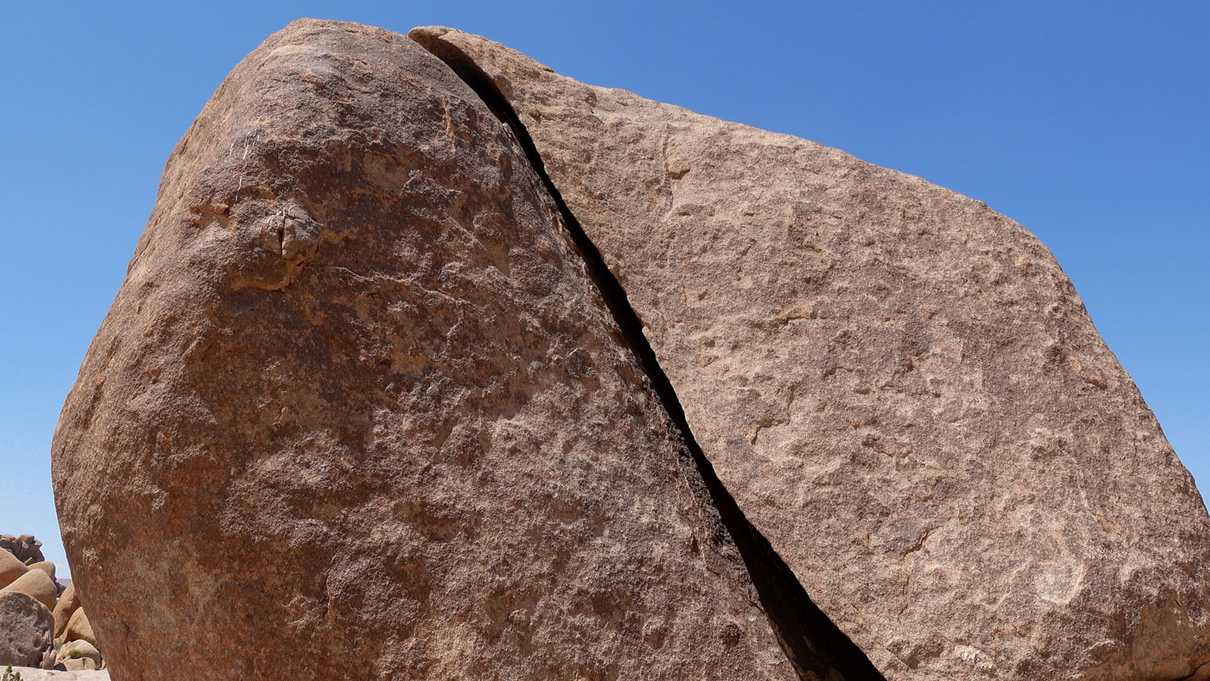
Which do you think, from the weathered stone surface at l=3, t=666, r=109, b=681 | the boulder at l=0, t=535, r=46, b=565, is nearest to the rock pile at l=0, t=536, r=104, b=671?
the weathered stone surface at l=3, t=666, r=109, b=681

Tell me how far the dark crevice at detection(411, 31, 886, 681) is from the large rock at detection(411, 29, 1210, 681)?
0.06 m

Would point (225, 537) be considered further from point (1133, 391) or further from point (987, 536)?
point (1133, 391)

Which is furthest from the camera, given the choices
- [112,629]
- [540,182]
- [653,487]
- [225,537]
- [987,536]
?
[540,182]

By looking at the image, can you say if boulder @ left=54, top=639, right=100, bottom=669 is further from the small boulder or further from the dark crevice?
the dark crevice

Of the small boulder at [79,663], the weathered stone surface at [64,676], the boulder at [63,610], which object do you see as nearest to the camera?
the weathered stone surface at [64,676]

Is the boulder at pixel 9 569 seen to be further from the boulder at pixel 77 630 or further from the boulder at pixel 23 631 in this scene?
the boulder at pixel 23 631

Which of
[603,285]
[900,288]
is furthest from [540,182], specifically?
[900,288]

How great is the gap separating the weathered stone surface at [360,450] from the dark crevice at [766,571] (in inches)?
6.6

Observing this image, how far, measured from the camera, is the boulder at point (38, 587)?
12830mm

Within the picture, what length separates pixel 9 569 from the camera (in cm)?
1430

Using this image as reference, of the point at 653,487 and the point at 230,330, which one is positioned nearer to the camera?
the point at 230,330

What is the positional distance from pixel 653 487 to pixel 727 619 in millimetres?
349

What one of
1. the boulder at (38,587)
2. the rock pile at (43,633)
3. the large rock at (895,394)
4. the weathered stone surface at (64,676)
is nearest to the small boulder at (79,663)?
the rock pile at (43,633)

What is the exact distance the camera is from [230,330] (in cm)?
228
